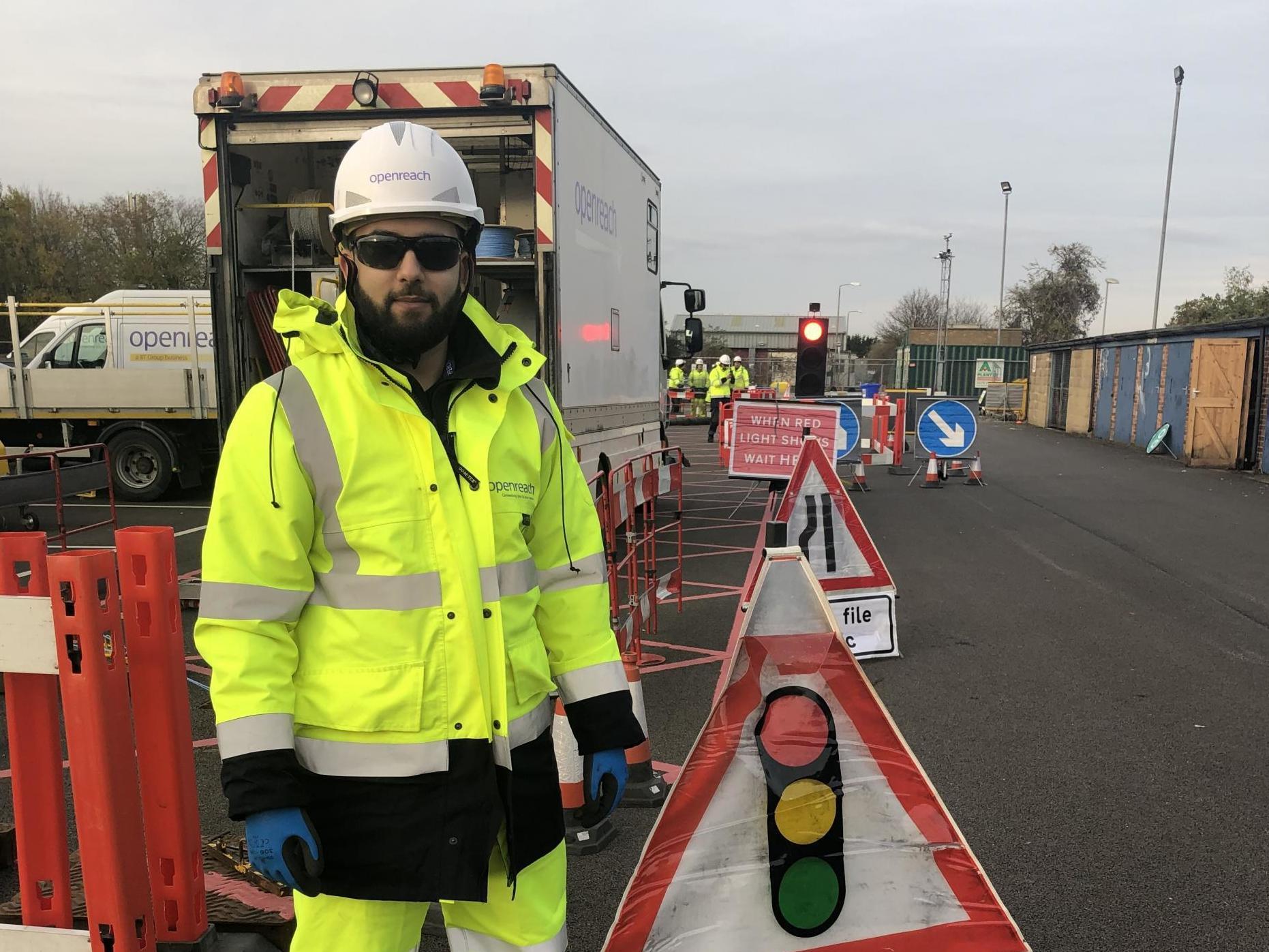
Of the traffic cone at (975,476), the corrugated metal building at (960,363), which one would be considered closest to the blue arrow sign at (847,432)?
the traffic cone at (975,476)

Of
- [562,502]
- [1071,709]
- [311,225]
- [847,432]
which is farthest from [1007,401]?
[562,502]

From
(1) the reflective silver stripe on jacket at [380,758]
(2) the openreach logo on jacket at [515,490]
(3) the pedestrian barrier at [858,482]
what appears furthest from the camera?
(3) the pedestrian barrier at [858,482]

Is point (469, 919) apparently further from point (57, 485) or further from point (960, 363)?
point (960, 363)

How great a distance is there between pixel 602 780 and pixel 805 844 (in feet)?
1.79

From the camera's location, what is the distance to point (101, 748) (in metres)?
2.28

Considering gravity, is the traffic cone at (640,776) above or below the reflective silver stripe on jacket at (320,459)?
below

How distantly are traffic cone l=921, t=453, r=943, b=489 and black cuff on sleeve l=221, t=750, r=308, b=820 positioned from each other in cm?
1457

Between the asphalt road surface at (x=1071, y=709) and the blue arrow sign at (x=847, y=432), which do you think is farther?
the blue arrow sign at (x=847, y=432)

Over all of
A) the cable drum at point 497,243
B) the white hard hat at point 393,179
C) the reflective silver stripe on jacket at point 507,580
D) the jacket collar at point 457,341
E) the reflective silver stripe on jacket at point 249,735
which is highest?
the cable drum at point 497,243

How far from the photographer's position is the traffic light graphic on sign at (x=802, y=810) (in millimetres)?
2301

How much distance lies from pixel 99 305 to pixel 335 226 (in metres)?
14.5

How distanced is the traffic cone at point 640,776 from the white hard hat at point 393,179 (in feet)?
8.66

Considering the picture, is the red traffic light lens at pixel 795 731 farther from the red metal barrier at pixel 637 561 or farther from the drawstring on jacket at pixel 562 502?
the red metal barrier at pixel 637 561

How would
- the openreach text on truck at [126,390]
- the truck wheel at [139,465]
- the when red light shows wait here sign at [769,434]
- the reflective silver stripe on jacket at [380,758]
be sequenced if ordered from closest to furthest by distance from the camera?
the reflective silver stripe on jacket at [380,758] → the when red light shows wait here sign at [769,434] → the openreach text on truck at [126,390] → the truck wheel at [139,465]
